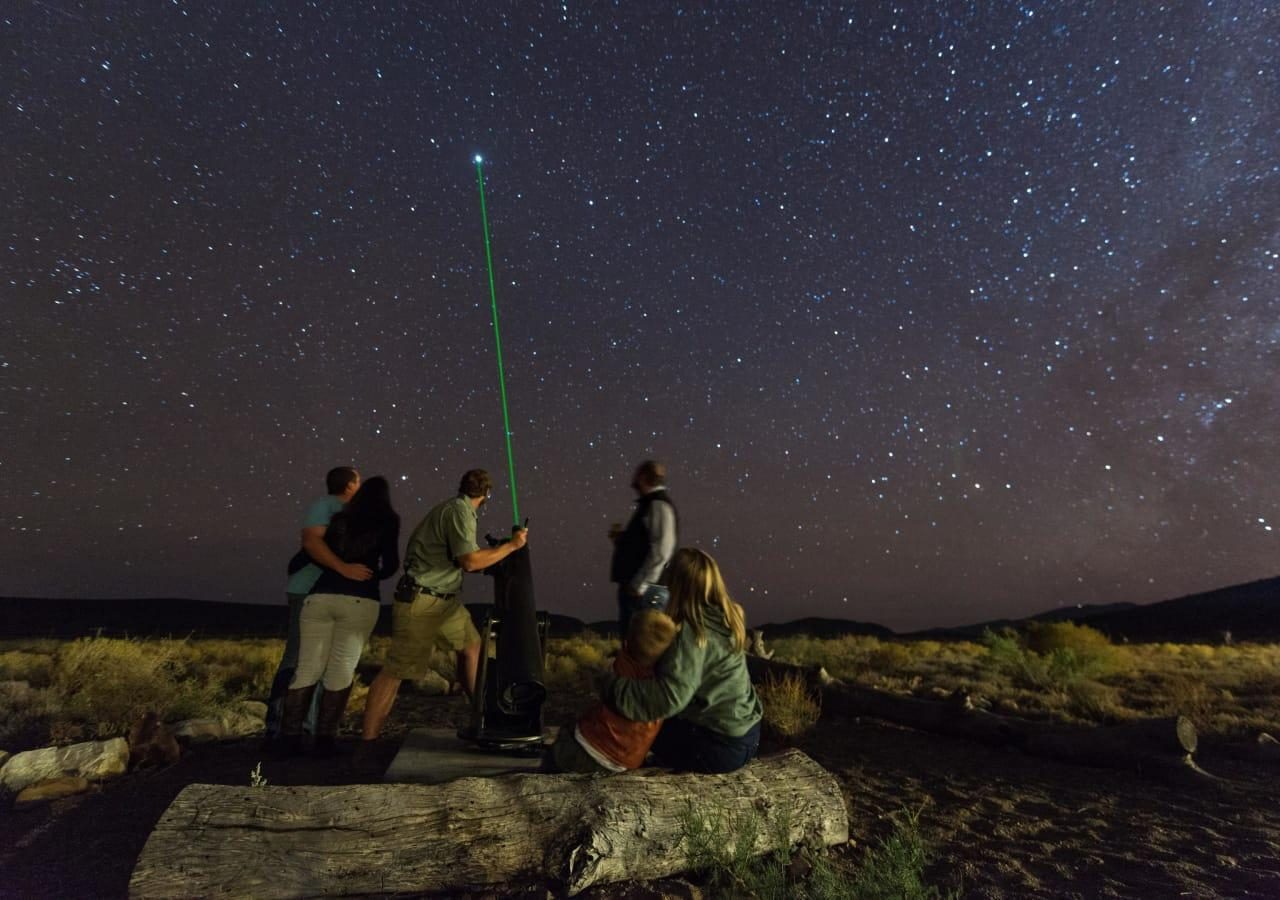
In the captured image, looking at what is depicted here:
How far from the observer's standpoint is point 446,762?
4441 mm

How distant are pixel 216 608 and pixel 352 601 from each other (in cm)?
7298

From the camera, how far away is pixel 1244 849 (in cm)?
468

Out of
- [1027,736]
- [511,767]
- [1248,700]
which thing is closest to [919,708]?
[1027,736]

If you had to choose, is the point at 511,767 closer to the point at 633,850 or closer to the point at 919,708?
the point at 633,850

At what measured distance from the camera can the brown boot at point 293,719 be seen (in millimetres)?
5527

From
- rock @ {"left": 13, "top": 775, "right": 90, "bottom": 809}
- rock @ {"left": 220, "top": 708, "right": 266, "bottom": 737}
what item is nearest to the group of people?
rock @ {"left": 13, "top": 775, "right": 90, "bottom": 809}

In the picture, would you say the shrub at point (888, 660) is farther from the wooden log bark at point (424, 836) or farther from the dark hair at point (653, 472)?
the wooden log bark at point (424, 836)

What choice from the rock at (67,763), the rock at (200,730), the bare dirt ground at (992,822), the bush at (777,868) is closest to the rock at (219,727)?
the rock at (200,730)

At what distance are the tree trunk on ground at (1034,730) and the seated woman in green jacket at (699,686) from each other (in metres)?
4.76

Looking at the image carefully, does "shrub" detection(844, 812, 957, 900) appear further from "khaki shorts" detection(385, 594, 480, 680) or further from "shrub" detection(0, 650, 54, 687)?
"shrub" detection(0, 650, 54, 687)

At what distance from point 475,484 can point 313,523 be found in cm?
133

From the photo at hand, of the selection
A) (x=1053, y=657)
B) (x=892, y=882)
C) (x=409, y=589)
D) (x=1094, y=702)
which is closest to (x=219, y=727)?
(x=409, y=589)

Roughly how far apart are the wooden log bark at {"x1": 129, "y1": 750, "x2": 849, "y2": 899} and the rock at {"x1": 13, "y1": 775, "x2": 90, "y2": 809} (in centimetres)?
273

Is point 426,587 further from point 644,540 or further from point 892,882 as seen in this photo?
point 892,882
